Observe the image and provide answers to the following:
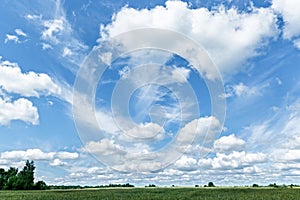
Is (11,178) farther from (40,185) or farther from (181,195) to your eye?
(181,195)

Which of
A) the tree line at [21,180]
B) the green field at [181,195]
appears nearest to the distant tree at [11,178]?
the tree line at [21,180]

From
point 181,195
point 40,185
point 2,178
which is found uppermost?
point 2,178

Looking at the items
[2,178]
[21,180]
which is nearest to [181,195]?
[21,180]

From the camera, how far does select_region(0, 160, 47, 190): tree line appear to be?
126 metres

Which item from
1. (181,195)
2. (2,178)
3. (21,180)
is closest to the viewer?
(181,195)

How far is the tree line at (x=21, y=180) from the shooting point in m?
126

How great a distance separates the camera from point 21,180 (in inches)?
4990

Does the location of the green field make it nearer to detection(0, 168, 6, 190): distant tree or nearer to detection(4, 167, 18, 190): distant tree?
detection(4, 167, 18, 190): distant tree

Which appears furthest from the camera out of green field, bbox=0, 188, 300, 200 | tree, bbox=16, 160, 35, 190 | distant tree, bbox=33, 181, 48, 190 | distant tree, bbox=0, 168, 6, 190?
distant tree, bbox=0, 168, 6, 190

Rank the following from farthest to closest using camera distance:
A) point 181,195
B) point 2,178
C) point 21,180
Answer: point 2,178 < point 21,180 < point 181,195

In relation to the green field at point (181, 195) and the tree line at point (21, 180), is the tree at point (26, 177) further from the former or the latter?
the green field at point (181, 195)

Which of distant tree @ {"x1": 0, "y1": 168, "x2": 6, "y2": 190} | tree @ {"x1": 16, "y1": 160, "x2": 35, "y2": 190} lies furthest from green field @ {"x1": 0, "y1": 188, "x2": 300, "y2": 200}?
distant tree @ {"x1": 0, "y1": 168, "x2": 6, "y2": 190}

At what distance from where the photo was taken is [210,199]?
40.8 metres

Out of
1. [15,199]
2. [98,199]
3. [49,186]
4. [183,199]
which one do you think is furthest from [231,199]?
[49,186]
